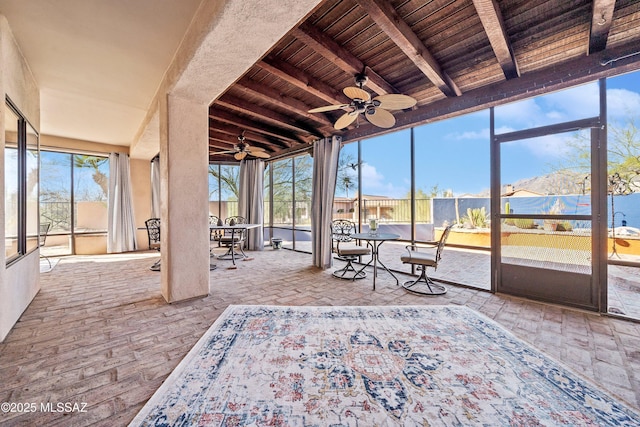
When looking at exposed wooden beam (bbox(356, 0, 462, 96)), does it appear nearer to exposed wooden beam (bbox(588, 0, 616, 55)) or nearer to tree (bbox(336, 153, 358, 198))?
exposed wooden beam (bbox(588, 0, 616, 55))

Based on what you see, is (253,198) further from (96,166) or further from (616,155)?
(616,155)

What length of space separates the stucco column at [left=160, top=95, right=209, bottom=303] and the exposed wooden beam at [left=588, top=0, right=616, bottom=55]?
3.78m

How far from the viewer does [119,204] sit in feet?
20.1

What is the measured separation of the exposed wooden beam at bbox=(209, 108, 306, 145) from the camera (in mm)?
4160

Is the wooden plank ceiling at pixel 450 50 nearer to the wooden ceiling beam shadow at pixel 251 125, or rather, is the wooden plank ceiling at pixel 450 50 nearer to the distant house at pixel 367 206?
the wooden ceiling beam shadow at pixel 251 125

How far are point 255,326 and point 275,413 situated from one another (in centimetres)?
104

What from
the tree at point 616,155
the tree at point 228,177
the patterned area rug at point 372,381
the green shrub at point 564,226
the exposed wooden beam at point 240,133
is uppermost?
the exposed wooden beam at point 240,133

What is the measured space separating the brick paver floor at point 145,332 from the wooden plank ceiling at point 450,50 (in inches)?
98.9

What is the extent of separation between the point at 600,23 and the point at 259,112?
3869 mm

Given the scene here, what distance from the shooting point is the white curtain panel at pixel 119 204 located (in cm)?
609

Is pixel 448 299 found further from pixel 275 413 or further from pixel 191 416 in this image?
pixel 191 416

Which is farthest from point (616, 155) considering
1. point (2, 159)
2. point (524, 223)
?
point (2, 159)

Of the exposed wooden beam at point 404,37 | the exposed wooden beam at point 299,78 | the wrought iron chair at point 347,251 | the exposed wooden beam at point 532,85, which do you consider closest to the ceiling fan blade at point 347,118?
the exposed wooden beam at point 299,78

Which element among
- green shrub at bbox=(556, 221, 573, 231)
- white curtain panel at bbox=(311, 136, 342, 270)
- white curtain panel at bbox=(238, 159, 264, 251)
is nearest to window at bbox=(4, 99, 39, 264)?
white curtain panel at bbox=(311, 136, 342, 270)
